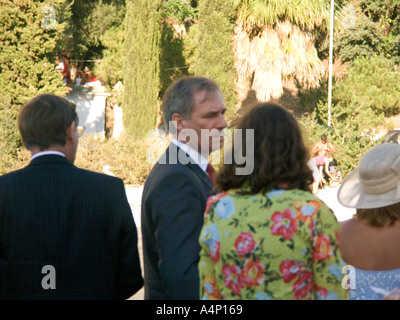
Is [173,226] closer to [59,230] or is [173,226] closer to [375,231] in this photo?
[59,230]

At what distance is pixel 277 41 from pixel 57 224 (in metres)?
20.5

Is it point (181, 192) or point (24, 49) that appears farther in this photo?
point (24, 49)

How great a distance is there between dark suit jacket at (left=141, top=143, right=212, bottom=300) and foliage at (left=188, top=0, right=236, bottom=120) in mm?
20769

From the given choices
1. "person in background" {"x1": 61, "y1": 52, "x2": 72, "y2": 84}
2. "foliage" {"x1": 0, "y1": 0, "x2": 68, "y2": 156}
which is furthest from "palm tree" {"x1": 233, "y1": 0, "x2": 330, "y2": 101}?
"person in background" {"x1": 61, "y1": 52, "x2": 72, "y2": 84}

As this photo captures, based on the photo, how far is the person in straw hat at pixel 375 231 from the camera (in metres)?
2.85

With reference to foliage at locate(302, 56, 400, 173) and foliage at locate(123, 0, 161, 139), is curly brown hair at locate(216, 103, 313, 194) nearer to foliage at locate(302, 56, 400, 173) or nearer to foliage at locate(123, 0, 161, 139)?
foliage at locate(302, 56, 400, 173)

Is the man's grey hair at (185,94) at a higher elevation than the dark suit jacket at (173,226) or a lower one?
higher

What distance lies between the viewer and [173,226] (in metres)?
2.51

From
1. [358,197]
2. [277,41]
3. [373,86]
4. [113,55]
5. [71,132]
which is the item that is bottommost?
[358,197]

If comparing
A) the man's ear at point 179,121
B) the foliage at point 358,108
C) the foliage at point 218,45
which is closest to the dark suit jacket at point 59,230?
the man's ear at point 179,121

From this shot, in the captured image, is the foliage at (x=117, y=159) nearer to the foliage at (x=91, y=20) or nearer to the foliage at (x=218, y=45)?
the foliage at (x=218, y=45)

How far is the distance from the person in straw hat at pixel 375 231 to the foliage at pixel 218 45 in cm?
2050

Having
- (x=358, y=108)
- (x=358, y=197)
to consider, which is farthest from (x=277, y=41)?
(x=358, y=197)

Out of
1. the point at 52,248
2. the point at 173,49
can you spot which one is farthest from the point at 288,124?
the point at 173,49
